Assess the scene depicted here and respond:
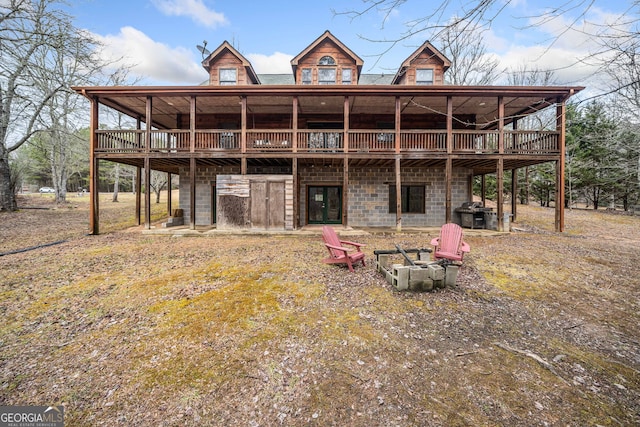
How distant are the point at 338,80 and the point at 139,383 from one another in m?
14.4

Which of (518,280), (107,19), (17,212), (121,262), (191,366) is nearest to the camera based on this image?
(191,366)

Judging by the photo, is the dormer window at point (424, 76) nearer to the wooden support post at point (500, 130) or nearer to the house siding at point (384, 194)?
the wooden support post at point (500, 130)

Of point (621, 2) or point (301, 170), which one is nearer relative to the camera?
point (621, 2)

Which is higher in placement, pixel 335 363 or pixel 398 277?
pixel 398 277

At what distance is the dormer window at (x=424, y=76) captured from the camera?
1370 cm

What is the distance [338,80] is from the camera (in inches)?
543

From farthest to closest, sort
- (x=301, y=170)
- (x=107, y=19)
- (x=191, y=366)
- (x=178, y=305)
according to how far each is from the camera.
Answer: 1. (x=301, y=170)
2. (x=107, y=19)
3. (x=178, y=305)
4. (x=191, y=366)

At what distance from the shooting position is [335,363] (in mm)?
2891

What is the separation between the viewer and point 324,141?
11680 millimetres

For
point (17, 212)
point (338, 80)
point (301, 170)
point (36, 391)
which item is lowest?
point (36, 391)

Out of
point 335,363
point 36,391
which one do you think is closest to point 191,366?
point 36,391

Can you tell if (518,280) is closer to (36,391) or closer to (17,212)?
(36,391)

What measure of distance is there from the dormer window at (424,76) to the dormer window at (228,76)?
9601 millimetres

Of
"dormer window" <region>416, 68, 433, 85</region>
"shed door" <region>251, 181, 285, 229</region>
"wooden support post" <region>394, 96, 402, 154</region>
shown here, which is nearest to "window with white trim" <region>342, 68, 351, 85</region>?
"dormer window" <region>416, 68, 433, 85</region>
